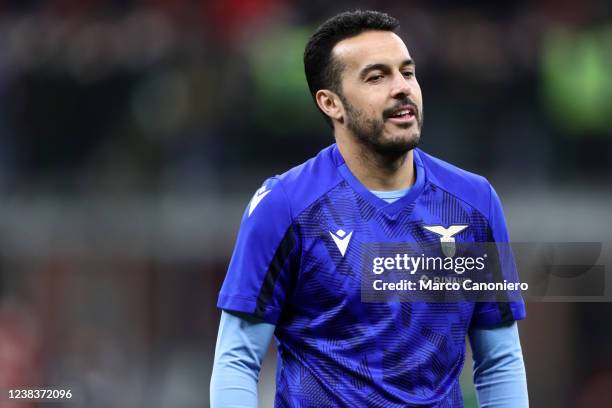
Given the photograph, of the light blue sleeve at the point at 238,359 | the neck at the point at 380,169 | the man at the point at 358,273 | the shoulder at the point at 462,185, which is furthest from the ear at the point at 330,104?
the light blue sleeve at the point at 238,359

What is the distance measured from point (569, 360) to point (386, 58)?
6.07 m

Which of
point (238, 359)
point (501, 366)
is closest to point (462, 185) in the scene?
point (501, 366)

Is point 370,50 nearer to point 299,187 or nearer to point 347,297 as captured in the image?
point 299,187

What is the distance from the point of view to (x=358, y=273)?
334 centimetres

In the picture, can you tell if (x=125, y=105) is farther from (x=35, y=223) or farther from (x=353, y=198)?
(x=353, y=198)

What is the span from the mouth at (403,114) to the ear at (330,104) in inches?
8.2

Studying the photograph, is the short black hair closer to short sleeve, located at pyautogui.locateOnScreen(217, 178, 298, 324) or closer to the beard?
the beard

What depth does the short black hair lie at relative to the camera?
3551 mm

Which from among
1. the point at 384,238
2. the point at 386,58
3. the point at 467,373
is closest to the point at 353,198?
the point at 384,238

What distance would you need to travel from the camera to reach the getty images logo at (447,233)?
3396mm

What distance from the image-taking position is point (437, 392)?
3309mm

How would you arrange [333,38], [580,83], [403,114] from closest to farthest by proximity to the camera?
[403,114] → [333,38] → [580,83]

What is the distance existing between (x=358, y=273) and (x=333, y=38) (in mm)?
757

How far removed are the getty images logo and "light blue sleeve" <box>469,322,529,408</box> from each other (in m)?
0.28
